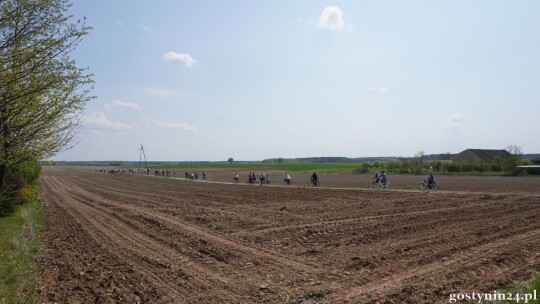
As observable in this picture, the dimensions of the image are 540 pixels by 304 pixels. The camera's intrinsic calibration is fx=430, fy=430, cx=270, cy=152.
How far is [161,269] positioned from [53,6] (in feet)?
20.8

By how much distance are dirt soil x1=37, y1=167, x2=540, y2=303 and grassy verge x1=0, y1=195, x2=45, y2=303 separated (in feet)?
1.05

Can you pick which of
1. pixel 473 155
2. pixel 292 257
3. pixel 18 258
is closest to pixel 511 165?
pixel 473 155

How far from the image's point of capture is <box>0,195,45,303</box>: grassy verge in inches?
321

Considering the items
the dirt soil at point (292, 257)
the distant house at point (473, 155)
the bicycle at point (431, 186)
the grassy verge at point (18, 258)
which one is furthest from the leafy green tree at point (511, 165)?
the grassy verge at point (18, 258)

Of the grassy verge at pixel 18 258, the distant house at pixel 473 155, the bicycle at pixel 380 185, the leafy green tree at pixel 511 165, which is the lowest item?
the grassy verge at pixel 18 258

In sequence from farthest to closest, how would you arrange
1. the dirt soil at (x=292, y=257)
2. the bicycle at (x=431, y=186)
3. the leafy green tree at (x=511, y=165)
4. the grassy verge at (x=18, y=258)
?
the leafy green tree at (x=511, y=165) → the bicycle at (x=431, y=186) → the grassy verge at (x=18, y=258) → the dirt soil at (x=292, y=257)

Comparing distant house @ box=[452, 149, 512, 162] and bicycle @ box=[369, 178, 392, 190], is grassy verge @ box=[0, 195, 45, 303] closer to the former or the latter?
bicycle @ box=[369, 178, 392, 190]

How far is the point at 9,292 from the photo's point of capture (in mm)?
8156

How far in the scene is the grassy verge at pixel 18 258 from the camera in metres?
8.16

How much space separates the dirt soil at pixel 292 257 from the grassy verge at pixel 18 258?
32 centimetres

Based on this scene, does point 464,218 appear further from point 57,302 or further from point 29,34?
point 29,34

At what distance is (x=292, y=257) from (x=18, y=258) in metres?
6.98

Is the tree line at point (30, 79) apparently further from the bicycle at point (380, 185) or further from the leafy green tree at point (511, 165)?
the leafy green tree at point (511, 165)

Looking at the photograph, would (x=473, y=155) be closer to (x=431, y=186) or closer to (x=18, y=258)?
(x=431, y=186)
